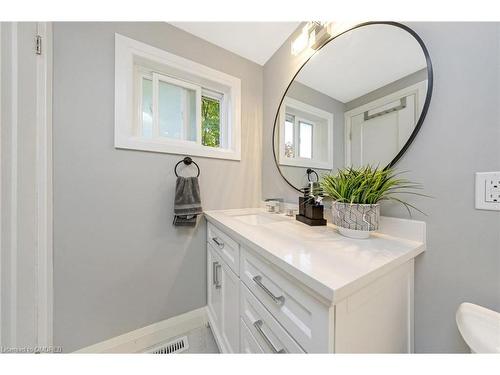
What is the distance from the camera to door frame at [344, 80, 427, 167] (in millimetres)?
640

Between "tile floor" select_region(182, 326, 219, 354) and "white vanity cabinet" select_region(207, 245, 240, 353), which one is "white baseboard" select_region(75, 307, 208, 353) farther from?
"white vanity cabinet" select_region(207, 245, 240, 353)

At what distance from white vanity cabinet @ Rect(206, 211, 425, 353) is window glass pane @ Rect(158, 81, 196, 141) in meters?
0.95

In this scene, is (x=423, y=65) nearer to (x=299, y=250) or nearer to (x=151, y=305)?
(x=299, y=250)

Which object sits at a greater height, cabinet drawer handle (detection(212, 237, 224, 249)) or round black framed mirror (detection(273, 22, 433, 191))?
round black framed mirror (detection(273, 22, 433, 191))

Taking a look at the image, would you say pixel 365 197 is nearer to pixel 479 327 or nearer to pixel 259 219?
pixel 479 327

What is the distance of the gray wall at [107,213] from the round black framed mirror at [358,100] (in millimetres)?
731

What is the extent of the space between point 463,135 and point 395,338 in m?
0.71

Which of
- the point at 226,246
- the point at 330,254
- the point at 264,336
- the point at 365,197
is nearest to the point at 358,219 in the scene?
the point at 365,197

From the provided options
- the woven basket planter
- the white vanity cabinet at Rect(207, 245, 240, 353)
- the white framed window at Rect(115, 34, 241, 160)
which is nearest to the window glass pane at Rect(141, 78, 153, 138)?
the white framed window at Rect(115, 34, 241, 160)

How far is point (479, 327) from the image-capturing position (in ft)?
1.54

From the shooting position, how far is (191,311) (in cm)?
125

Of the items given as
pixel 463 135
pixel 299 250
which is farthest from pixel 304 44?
pixel 299 250

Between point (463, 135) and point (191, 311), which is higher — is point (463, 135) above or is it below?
above

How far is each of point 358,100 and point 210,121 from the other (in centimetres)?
104
